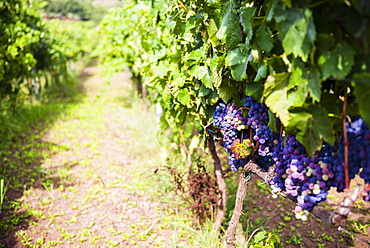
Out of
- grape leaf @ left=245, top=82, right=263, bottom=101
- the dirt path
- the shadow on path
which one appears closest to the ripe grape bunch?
grape leaf @ left=245, top=82, right=263, bottom=101

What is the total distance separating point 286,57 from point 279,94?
0.52 feet

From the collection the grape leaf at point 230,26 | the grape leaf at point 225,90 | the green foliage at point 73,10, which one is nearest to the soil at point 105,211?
the grape leaf at point 225,90

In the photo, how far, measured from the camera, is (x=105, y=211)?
3449 mm

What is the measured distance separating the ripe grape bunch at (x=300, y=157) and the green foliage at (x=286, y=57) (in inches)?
3.4

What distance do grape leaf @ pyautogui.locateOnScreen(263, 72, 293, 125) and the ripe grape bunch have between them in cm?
19

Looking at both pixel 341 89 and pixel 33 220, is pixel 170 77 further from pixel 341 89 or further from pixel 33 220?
pixel 33 220

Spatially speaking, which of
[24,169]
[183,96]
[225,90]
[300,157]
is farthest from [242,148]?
[24,169]

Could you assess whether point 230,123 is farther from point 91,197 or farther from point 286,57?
point 91,197

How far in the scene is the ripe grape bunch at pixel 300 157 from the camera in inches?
48.0

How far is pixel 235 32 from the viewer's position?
1.68 meters

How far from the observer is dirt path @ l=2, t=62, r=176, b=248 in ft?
9.73

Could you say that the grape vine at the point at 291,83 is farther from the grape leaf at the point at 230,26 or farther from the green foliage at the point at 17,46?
the green foliage at the point at 17,46

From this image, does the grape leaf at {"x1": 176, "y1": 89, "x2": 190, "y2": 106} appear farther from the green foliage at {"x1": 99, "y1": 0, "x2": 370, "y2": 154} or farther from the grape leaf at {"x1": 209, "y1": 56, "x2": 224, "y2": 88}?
the grape leaf at {"x1": 209, "y1": 56, "x2": 224, "y2": 88}

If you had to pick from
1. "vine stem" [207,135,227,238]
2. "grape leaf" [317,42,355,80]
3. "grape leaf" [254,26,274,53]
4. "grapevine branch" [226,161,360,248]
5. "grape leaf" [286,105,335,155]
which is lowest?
"vine stem" [207,135,227,238]
